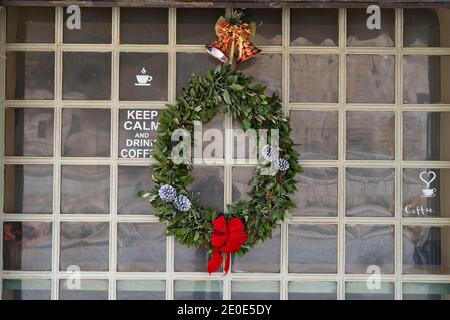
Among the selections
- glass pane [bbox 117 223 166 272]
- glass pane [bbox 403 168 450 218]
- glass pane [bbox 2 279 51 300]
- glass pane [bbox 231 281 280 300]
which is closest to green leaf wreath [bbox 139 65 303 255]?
glass pane [bbox 117 223 166 272]

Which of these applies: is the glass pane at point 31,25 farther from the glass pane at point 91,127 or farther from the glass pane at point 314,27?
the glass pane at point 314,27

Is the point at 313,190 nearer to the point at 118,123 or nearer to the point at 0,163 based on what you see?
the point at 118,123

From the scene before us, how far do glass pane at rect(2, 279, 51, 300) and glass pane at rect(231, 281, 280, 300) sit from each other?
1405 mm

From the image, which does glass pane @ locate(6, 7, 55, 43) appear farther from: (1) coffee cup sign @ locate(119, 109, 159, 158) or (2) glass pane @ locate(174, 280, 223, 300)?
(2) glass pane @ locate(174, 280, 223, 300)

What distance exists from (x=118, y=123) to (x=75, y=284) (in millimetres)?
1252

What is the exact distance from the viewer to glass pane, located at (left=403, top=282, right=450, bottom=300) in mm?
4215

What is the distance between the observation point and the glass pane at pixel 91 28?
423cm

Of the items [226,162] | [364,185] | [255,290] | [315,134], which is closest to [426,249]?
[364,185]

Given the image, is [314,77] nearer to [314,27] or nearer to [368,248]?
[314,27]

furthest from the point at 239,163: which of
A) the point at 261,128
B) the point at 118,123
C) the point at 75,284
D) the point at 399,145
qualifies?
the point at 75,284

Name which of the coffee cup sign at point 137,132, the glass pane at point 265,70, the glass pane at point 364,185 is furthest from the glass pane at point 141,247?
the glass pane at point 364,185

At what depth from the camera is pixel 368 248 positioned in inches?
166

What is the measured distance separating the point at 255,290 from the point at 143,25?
2167 millimetres

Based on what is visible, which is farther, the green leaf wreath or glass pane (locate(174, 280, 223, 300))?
glass pane (locate(174, 280, 223, 300))
